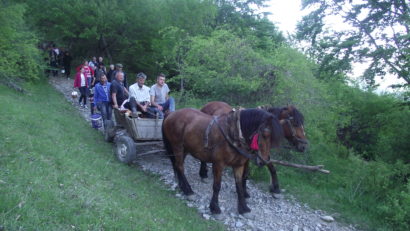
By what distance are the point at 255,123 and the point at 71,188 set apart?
2.88 m

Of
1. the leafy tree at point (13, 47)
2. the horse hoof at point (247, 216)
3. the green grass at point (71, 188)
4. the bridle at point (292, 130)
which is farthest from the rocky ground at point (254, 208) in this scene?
the leafy tree at point (13, 47)

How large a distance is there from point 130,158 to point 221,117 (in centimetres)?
235

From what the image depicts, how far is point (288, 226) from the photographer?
5.38 meters

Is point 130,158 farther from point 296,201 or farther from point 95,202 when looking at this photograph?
point 296,201

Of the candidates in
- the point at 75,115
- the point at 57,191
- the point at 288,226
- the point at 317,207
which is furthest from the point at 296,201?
the point at 75,115

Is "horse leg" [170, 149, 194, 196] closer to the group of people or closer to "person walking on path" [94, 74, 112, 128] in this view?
the group of people

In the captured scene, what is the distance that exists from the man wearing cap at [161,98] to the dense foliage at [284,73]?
246 centimetres

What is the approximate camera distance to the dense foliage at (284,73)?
709 centimetres

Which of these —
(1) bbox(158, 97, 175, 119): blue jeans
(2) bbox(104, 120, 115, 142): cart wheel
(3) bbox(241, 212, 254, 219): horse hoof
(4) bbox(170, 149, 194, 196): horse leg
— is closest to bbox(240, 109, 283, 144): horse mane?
(3) bbox(241, 212, 254, 219): horse hoof

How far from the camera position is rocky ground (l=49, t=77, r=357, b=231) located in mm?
5254

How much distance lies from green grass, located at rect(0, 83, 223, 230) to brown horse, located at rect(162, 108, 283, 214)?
0.73 meters

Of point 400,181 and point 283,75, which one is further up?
point 283,75

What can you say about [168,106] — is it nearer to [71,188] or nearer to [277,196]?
[277,196]

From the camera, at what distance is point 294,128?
5941mm
